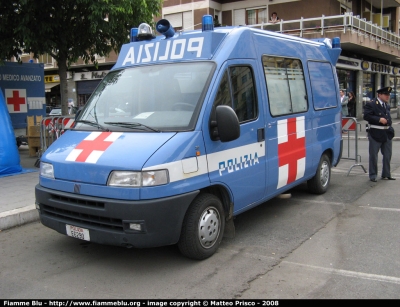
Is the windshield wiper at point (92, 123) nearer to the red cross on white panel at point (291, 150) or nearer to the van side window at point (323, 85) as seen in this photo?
the red cross on white panel at point (291, 150)

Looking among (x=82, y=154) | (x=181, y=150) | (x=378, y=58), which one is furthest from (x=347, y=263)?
(x=378, y=58)

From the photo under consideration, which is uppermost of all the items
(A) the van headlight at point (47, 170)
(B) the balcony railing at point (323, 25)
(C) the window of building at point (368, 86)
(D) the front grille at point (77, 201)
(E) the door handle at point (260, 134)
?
(B) the balcony railing at point (323, 25)

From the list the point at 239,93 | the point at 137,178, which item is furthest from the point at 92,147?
the point at 239,93

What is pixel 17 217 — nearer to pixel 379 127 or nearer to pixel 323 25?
pixel 379 127

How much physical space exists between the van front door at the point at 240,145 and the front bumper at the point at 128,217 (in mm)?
577

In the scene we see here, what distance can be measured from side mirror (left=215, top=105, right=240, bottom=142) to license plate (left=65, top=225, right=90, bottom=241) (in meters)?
1.72

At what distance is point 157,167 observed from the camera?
3.87 metres

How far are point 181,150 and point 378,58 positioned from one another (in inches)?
1145

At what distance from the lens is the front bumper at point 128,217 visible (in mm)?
3863

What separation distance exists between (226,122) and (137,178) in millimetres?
1099

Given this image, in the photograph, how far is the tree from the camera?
8984 millimetres

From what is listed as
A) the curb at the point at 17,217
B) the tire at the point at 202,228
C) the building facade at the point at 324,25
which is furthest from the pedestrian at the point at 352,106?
the tire at the point at 202,228

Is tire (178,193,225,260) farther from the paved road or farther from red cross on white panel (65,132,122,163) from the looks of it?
red cross on white panel (65,132,122,163)

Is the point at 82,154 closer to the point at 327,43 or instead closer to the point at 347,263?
the point at 347,263
